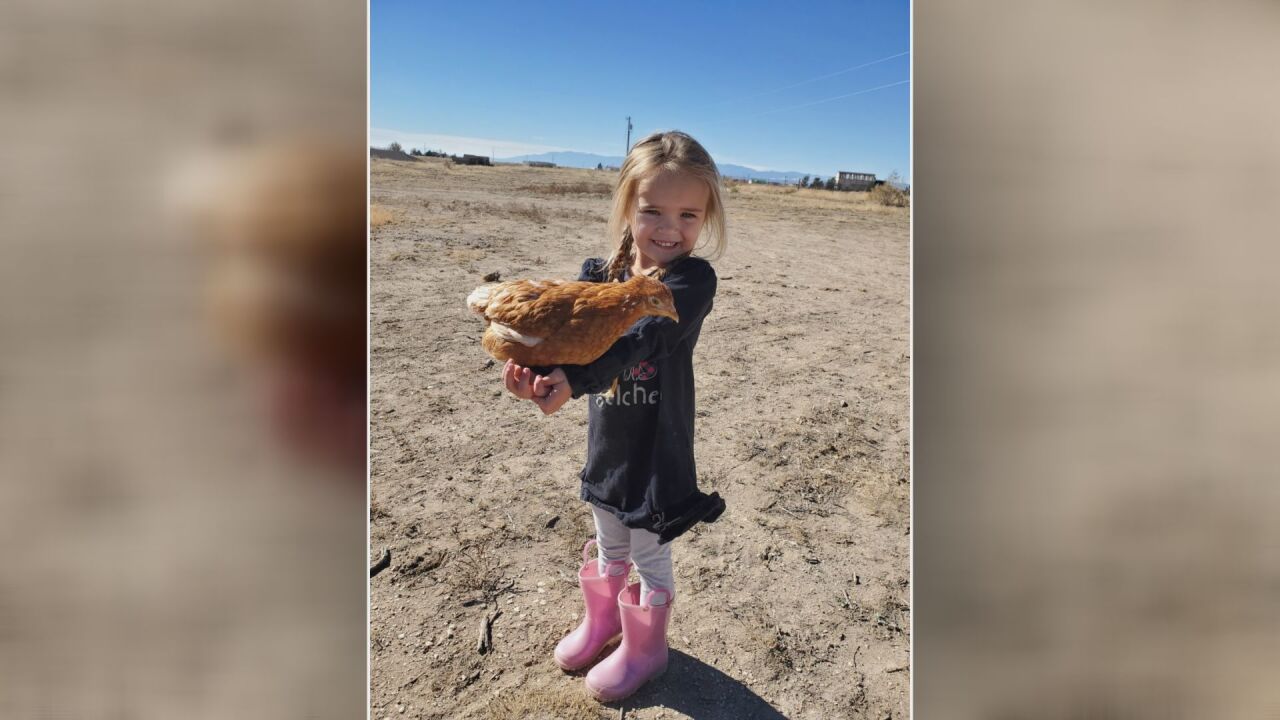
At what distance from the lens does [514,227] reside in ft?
16.7

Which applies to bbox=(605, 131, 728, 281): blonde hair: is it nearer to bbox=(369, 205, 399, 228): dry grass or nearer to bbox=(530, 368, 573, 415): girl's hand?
bbox=(530, 368, 573, 415): girl's hand

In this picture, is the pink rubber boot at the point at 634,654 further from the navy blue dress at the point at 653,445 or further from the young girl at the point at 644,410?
the navy blue dress at the point at 653,445

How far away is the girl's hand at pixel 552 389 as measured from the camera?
738mm

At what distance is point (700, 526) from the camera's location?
5.29ft

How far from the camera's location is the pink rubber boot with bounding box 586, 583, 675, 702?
1.07 meters
